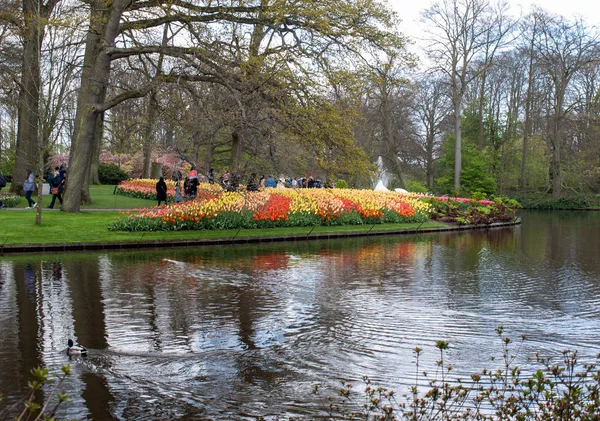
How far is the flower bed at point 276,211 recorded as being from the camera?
18.5m

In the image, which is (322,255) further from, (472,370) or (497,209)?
(497,209)

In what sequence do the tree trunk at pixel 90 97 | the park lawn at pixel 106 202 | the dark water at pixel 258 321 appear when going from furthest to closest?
the park lawn at pixel 106 202 → the tree trunk at pixel 90 97 → the dark water at pixel 258 321

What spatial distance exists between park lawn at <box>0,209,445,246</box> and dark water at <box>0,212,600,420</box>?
5.03 ft

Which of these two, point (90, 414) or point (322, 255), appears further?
point (322, 255)

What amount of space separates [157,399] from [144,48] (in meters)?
15.9

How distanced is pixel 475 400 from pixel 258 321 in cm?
388

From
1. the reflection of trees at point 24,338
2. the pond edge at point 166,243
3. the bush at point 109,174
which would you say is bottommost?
the reflection of trees at point 24,338

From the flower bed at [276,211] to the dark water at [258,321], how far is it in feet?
10.5

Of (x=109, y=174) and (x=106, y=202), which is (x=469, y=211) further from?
(x=109, y=174)

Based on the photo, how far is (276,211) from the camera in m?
20.6

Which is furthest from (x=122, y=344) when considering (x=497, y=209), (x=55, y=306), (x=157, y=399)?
(x=497, y=209)

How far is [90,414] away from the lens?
5.07 metres

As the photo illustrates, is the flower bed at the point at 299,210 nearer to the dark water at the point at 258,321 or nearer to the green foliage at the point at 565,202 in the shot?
the dark water at the point at 258,321

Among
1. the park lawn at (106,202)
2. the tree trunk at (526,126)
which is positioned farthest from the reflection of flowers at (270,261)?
the tree trunk at (526,126)
